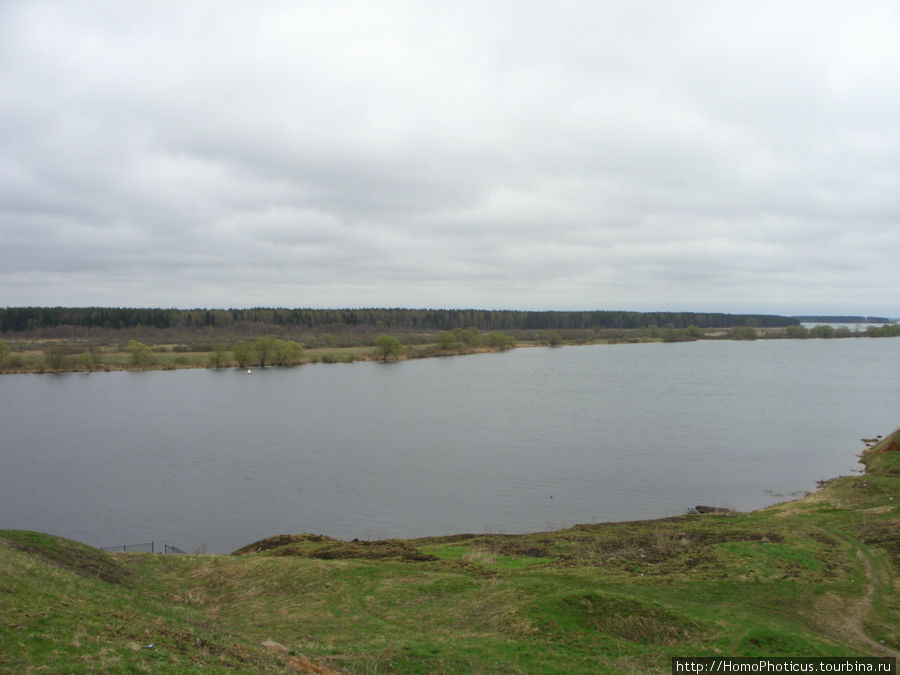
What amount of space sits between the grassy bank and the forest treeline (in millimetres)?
125679

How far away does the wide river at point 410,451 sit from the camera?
2205 cm

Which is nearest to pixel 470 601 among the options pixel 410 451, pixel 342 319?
pixel 410 451

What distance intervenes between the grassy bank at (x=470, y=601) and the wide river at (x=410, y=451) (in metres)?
5.35

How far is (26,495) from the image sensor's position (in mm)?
25328

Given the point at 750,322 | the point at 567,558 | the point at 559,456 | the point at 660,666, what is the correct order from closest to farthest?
1. the point at 660,666
2. the point at 567,558
3. the point at 559,456
4. the point at 750,322

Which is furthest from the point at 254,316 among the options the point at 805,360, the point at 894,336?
the point at 894,336

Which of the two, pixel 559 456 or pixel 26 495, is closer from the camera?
pixel 26 495

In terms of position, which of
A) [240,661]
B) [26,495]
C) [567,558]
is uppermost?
[240,661]

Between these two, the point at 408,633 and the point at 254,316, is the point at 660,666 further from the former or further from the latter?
the point at 254,316

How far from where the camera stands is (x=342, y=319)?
151250 millimetres

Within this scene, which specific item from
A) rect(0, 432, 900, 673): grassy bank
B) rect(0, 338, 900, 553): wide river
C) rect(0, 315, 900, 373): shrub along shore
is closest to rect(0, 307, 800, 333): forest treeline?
rect(0, 315, 900, 373): shrub along shore

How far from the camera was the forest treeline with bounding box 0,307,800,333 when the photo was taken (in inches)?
5079

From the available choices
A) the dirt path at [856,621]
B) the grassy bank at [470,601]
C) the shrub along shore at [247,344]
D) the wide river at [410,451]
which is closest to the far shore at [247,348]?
the shrub along shore at [247,344]

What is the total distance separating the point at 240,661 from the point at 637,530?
519 inches
